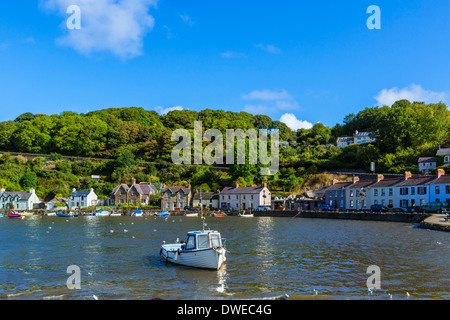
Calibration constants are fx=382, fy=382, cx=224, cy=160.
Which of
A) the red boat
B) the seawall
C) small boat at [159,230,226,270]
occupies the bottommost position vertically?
the red boat

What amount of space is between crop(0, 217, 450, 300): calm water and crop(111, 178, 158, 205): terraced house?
58730 mm

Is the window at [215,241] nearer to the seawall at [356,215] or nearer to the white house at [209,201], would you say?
the seawall at [356,215]

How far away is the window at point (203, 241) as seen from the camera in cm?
2452

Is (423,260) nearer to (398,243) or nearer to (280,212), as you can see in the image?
(398,243)

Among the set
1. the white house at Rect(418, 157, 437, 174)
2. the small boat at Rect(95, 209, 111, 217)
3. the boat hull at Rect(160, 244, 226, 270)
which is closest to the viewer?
the boat hull at Rect(160, 244, 226, 270)

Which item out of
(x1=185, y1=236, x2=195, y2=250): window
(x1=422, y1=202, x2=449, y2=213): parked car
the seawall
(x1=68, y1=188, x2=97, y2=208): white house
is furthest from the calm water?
(x1=68, y1=188, x2=97, y2=208): white house

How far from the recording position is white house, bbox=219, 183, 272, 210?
8769 cm

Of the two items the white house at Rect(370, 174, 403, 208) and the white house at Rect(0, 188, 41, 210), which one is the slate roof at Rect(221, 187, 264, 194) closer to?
the white house at Rect(370, 174, 403, 208)

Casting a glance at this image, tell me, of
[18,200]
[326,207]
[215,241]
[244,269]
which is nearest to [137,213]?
[18,200]

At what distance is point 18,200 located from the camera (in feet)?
315

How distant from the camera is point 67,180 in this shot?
4173 inches

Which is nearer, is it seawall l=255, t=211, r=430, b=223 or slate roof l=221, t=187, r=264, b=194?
seawall l=255, t=211, r=430, b=223

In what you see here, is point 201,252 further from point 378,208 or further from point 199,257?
point 378,208

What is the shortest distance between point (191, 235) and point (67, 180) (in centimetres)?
9094
